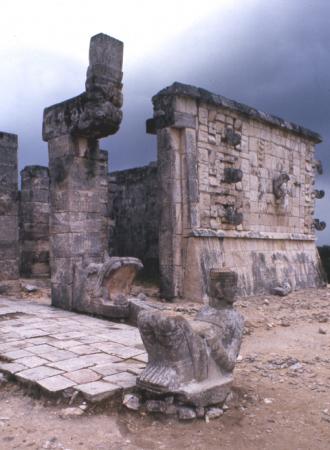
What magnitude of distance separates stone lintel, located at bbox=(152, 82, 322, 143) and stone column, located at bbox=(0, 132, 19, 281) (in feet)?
11.2

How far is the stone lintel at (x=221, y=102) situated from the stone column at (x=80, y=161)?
1.98 metres

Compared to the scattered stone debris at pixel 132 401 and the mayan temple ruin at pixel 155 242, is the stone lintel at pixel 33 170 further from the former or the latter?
the scattered stone debris at pixel 132 401

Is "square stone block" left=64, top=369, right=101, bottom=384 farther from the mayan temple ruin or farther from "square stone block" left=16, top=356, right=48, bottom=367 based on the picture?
"square stone block" left=16, top=356, right=48, bottom=367

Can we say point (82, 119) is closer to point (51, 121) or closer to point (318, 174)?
point (51, 121)

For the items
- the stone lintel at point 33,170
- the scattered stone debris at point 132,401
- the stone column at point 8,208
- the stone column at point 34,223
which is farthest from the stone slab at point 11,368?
the stone lintel at point 33,170

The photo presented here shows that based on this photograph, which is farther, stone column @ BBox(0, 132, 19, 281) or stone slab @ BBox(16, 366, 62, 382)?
stone column @ BBox(0, 132, 19, 281)

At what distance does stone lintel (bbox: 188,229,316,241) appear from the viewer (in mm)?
8932

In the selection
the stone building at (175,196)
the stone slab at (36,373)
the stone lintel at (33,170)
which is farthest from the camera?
the stone lintel at (33,170)

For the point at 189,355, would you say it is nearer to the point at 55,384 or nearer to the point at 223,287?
the point at 223,287

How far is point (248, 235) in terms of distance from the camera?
10.4 m

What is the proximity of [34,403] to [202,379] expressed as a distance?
4.59 feet

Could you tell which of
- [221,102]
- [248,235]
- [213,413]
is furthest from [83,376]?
[221,102]

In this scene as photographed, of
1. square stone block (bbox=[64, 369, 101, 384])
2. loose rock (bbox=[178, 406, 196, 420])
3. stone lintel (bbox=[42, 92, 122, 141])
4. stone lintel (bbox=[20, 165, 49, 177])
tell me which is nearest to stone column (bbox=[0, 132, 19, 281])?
stone lintel (bbox=[42, 92, 122, 141])

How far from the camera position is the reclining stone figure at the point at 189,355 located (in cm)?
347
